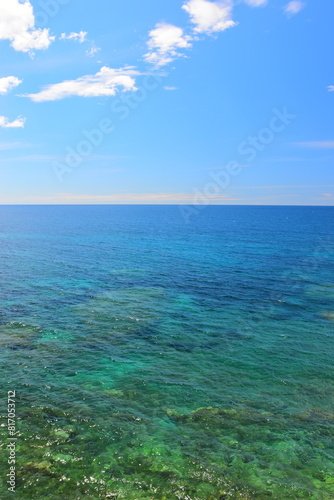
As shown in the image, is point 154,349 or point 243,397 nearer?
point 243,397

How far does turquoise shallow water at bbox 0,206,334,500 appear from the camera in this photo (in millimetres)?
18844

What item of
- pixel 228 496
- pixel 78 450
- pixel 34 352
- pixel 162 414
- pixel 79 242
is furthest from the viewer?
pixel 79 242

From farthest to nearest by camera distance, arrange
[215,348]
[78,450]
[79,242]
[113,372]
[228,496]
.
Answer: [79,242] → [215,348] → [113,372] → [78,450] → [228,496]

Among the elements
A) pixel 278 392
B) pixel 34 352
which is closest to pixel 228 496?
pixel 278 392

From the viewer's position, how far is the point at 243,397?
1067 inches

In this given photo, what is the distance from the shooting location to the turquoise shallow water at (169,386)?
1884 centimetres

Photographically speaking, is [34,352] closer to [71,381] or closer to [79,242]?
[71,381]

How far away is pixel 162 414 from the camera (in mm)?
24672

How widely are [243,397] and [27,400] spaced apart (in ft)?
57.5

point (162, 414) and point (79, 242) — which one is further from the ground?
point (79, 242)

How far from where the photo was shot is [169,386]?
28547 mm

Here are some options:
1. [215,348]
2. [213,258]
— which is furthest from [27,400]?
[213,258]

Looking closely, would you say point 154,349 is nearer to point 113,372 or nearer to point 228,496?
point 113,372

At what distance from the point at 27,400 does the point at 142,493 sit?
1249 centimetres
